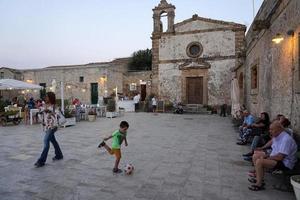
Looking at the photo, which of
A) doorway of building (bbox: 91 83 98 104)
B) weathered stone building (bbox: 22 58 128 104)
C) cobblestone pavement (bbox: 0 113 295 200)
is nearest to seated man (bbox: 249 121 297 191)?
cobblestone pavement (bbox: 0 113 295 200)

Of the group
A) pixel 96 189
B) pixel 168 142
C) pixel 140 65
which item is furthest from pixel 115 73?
pixel 96 189

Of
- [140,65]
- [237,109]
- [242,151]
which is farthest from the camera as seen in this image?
[140,65]

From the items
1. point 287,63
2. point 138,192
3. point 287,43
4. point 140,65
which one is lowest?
point 138,192

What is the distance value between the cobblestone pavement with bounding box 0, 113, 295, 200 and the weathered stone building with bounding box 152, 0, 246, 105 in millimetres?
12655

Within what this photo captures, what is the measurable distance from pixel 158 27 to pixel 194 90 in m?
6.04

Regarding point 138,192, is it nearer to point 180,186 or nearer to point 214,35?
point 180,186

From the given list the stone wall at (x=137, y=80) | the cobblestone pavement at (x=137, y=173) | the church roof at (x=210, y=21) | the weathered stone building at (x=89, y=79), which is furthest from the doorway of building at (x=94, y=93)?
the cobblestone pavement at (x=137, y=173)

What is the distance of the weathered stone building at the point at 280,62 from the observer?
5656 mm

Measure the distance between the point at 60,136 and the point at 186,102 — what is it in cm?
1332

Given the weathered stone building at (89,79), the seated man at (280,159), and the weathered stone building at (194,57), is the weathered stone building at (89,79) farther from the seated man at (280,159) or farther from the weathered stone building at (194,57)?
the seated man at (280,159)

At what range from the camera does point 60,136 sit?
9148 millimetres

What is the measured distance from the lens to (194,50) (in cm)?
2086

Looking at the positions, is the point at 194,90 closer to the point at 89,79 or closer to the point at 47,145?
the point at 89,79

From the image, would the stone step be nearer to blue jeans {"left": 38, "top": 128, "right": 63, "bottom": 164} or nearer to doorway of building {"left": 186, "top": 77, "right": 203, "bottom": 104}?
doorway of building {"left": 186, "top": 77, "right": 203, "bottom": 104}
